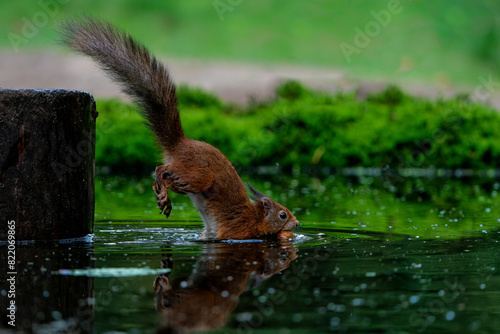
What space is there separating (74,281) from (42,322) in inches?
41.0

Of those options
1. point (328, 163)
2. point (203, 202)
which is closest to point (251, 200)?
point (203, 202)

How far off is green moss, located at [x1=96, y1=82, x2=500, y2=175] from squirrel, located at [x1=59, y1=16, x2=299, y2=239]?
909 centimetres

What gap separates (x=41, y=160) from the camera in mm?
6625

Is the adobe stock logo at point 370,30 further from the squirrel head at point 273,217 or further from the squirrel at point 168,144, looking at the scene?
the squirrel at point 168,144

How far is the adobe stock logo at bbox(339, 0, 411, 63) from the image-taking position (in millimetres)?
30094

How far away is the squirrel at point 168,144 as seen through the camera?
7004 mm

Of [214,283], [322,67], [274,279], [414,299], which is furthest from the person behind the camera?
[322,67]

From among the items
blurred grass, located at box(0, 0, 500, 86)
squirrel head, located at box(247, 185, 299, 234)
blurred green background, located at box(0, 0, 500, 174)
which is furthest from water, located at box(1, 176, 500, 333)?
blurred grass, located at box(0, 0, 500, 86)

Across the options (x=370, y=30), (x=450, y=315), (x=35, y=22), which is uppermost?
(x=370, y=30)

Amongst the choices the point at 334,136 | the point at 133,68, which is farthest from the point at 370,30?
the point at 133,68

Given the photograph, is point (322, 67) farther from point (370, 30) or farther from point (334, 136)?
point (334, 136)

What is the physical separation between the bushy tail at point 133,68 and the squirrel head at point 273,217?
A: 3.30 feet

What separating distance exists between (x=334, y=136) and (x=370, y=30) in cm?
1511

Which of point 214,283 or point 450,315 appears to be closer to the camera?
point 450,315
